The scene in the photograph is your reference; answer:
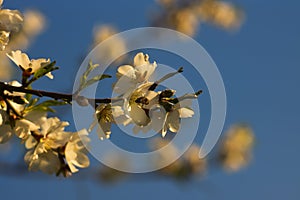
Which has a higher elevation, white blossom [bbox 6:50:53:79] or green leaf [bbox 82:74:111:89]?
green leaf [bbox 82:74:111:89]

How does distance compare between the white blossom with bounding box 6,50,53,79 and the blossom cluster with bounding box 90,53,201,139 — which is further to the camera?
the white blossom with bounding box 6,50,53,79

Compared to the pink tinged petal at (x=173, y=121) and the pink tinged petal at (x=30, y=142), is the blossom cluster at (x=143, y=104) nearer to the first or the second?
the pink tinged petal at (x=173, y=121)

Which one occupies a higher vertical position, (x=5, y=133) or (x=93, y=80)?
(x=93, y=80)

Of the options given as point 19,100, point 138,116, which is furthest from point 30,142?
point 138,116

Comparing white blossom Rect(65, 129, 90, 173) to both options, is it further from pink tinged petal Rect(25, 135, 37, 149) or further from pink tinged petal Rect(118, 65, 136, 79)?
pink tinged petal Rect(118, 65, 136, 79)

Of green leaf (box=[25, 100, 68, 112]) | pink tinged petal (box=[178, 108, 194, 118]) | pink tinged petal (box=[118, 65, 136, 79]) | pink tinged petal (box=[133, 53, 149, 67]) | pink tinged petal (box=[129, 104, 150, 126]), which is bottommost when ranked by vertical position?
green leaf (box=[25, 100, 68, 112])

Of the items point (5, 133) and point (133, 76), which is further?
point (5, 133)

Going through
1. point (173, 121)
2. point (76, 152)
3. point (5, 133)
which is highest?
point (173, 121)

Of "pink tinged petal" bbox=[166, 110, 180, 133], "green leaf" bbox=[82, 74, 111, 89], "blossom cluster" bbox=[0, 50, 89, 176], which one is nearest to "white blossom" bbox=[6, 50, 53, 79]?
"blossom cluster" bbox=[0, 50, 89, 176]

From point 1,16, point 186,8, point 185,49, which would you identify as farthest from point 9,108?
point 186,8

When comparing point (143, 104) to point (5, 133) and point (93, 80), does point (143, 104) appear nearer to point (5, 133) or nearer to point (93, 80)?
point (93, 80)

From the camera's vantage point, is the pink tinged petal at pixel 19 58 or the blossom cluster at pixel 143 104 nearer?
the blossom cluster at pixel 143 104

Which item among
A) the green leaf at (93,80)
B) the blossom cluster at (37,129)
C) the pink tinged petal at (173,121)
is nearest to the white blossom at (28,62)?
the blossom cluster at (37,129)

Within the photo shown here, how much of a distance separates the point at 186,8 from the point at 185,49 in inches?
77.4
